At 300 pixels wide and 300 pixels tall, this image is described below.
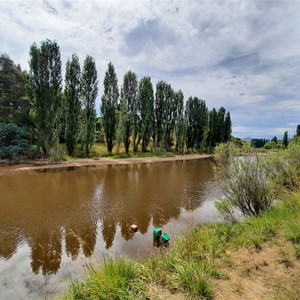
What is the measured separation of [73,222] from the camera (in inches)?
292

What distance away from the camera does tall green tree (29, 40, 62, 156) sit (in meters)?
21.8

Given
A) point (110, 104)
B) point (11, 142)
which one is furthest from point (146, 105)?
point (11, 142)

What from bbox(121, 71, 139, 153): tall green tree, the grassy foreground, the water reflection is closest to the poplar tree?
bbox(121, 71, 139, 153): tall green tree

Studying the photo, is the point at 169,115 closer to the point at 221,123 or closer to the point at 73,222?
the point at 221,123

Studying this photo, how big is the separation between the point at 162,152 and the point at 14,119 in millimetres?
21702

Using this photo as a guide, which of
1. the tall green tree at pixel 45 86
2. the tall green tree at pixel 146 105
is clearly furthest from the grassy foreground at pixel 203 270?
the tall green tree at pixel 146 105

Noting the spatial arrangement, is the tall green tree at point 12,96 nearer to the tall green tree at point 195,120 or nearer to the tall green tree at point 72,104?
the tall green tree at point 72,104

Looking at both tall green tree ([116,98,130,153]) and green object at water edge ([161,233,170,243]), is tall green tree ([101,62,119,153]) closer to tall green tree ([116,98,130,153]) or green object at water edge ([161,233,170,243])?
tall green tree ([116,98,130,153])

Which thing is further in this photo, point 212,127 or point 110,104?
point 212,127

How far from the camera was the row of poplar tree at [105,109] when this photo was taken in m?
22.2

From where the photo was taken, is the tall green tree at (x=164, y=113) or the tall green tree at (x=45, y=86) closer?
the tall green tree at (x=45, y=86)

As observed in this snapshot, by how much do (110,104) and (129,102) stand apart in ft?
13.2

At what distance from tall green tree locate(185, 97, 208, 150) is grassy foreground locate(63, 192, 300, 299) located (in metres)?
40.9

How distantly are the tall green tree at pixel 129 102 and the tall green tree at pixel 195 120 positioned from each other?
14.5m
